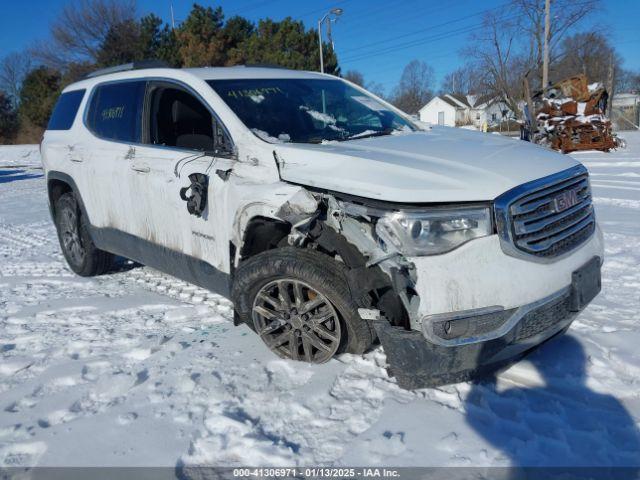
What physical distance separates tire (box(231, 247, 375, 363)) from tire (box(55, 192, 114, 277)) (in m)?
2.54

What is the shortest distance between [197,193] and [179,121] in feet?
2.81

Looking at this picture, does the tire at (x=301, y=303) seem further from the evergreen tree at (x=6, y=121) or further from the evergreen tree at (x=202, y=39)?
the evergreen tree at (x=6, y=121)

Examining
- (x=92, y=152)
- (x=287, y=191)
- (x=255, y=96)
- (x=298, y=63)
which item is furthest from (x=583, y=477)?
(x=298, y=63)

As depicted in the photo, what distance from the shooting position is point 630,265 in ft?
15.9

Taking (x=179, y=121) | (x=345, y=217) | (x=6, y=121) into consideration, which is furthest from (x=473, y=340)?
(x=6, y=121)

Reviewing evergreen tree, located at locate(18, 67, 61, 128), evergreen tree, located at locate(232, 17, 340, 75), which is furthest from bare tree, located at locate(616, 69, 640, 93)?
evergreen tree, located at locate(18, 67, 61, 128)

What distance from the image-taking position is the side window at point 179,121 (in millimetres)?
3562

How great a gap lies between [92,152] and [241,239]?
2204 millimetres

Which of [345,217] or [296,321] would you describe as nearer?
[345,217]

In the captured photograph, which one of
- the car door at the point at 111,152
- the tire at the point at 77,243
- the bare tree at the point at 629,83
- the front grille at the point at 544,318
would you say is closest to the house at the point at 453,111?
the bare tree at the point at 629,83

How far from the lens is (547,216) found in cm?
260

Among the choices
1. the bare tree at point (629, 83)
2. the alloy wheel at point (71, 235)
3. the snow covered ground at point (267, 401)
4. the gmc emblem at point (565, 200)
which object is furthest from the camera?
the bare tree at point (629, 83)

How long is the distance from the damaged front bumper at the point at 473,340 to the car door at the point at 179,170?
4.50 feet

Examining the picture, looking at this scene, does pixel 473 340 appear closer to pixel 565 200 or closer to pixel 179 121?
pixel 565 200
